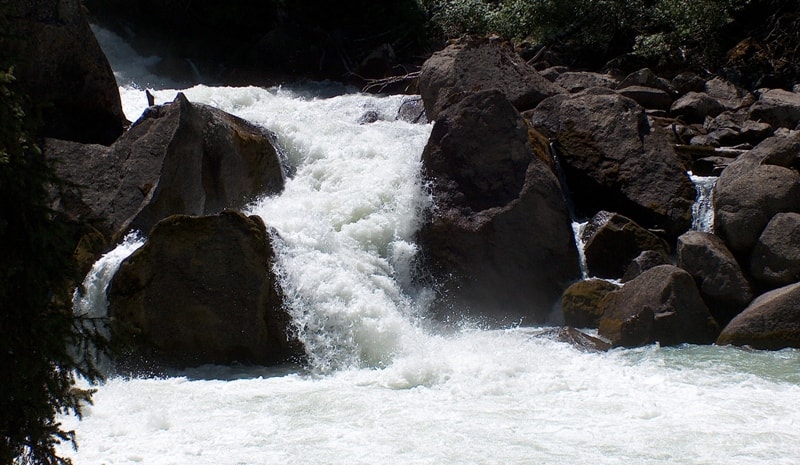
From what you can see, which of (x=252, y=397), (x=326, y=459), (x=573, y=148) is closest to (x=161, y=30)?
(x=573, y=148)

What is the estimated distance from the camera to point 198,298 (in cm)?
929

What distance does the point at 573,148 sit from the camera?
1288 centimetres

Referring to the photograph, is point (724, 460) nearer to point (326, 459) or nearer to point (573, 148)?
point (326, 459)

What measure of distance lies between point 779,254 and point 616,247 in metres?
1.91

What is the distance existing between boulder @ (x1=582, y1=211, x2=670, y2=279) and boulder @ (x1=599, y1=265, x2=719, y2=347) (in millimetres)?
1488

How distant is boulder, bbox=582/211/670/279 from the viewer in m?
11.4

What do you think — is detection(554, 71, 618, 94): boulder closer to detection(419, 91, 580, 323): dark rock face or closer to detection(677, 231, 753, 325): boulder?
detection(419, 91, 580, 323): dark rock face

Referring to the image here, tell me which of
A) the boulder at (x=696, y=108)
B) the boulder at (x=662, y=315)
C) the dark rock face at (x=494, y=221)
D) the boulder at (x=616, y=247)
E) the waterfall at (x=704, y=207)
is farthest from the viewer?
the boulder at (x=696, y=108)

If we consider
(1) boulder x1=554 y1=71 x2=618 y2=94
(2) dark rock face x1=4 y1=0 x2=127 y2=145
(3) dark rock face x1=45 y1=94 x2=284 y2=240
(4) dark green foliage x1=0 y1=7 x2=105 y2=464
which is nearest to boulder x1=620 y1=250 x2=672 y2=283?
(3) dark rock face x1=45 y1=94 x2=284 y2=240

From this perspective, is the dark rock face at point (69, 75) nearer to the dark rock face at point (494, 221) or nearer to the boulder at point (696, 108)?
the dark rock face at point (494, 221)

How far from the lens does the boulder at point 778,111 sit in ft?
46.3

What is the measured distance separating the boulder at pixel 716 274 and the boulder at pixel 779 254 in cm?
27

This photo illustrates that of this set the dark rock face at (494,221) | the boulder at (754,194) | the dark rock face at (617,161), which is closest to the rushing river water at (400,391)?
the dark rock face at (494,221)

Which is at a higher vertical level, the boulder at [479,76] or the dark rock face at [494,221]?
the boulder at [479,76]
